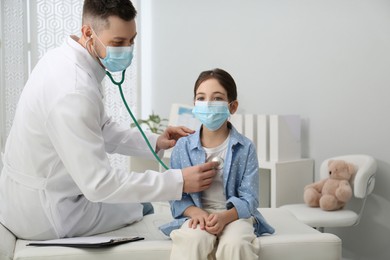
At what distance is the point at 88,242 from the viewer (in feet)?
5.32

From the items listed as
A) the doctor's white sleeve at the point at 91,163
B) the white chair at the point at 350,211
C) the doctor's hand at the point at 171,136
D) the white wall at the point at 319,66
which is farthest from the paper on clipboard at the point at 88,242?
the white wall at the point at 319,66

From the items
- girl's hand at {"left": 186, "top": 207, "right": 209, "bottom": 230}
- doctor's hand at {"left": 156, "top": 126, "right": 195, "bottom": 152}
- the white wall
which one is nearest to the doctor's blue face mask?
doctor's hand at {"left": 156, "top": 126, "right": 195, "bottom": 152}

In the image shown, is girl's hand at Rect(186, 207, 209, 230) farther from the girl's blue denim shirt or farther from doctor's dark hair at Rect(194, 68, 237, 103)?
doctor's dark hair at Rect(194, 68, 237, 103)

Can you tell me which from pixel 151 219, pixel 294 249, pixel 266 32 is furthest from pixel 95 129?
pixel 266 32

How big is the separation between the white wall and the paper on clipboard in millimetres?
1675

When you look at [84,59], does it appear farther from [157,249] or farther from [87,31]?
[157,249]

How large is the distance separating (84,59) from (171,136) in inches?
21.0

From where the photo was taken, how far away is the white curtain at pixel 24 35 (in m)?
3.89

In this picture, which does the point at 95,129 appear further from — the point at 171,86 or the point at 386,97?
the point at 171,86

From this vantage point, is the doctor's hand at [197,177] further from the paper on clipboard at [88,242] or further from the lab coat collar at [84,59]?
the lab coat collar at [84,59]

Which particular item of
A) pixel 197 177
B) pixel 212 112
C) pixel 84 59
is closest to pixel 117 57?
pixel 84 59

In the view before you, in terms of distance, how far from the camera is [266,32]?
3.39 meters

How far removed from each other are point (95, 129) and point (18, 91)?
2.52m

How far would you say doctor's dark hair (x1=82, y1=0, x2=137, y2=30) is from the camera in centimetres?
172
